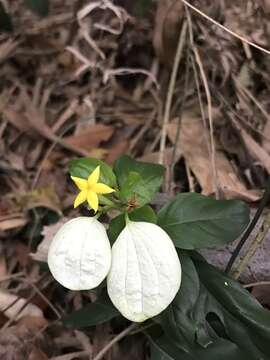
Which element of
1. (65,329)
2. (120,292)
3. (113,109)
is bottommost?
(65,329)

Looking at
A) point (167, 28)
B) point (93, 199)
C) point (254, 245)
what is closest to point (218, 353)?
point (254, 245)

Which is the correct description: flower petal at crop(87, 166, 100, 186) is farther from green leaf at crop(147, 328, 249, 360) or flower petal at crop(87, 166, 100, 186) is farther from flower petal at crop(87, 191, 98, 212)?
green leaf at crop(147, 328, 249, 360)

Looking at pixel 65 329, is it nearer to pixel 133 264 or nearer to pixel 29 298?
pixel 29 298

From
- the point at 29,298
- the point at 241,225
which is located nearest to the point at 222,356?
the point at 241,225

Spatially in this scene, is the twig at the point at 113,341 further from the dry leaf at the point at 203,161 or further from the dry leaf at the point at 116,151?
the dry leaf at the point at 116,151

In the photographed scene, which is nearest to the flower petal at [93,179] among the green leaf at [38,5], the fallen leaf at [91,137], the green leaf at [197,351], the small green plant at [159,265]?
the small green plant at [159,265]

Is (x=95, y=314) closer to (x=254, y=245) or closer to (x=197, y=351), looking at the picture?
(x=197, y=351)
